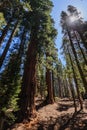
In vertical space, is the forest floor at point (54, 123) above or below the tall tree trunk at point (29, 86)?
below

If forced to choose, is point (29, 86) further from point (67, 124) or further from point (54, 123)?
point (67, 124)

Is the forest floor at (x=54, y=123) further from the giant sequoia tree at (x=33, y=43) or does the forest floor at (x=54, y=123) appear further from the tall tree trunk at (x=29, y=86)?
the giant sequoia tree at (x=33, y=43)

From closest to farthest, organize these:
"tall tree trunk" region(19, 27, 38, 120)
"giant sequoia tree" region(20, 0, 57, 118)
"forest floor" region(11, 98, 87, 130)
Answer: "forest floor" region(11, 98, 87, 130), "tall tree trunk" region(19, 27, 38, 120), "giant sequoia tree" region(20, 0, 57, 118)

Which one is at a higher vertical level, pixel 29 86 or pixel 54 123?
pixel 29 86

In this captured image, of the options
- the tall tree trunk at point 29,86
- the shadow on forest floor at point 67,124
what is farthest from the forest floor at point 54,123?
the tall tree trunk at point 29,86

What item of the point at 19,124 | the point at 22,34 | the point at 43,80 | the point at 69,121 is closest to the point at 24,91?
the point at 19,124

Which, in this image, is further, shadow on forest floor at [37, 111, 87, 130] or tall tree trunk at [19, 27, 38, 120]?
tall tree trunk at [19, 27, 38, 120]

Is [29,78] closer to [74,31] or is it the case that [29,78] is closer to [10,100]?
[10,100]

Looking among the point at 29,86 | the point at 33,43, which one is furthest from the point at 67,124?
the point at 33,43

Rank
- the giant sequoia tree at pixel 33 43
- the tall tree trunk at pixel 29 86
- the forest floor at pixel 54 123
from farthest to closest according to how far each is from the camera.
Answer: the giant sequoia tree at pixel 33 43 → the tall tree trunk at pixel 29 86 → the forest floor at pixel 54 123

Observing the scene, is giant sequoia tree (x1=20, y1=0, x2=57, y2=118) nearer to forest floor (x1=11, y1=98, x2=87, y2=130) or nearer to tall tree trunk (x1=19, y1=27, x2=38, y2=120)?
tall tree trunk (x1=19, y1=27, x2=38, y2=120)

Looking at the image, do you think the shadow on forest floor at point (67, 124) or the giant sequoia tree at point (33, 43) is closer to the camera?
the shadow on forest floor at point (67, 124)

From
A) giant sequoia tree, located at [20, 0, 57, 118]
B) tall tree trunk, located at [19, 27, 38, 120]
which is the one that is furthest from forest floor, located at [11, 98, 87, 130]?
giant sequoia tree, located at [20, 0, 57, 118]

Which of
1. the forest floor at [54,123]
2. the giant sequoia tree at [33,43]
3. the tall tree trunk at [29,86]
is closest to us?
the forest floor at [54,123]
